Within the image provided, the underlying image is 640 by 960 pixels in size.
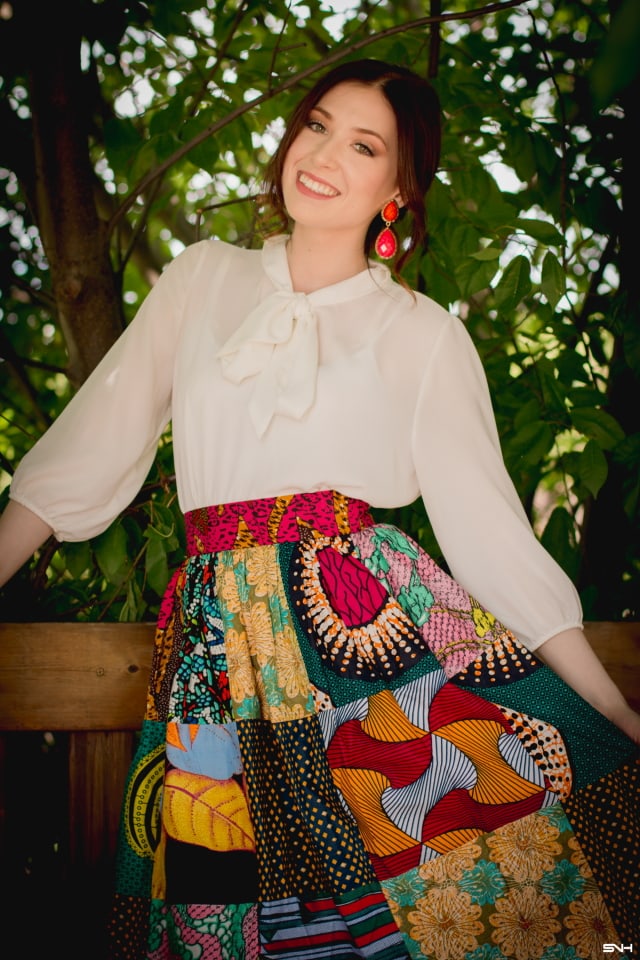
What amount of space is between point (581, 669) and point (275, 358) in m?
0.77

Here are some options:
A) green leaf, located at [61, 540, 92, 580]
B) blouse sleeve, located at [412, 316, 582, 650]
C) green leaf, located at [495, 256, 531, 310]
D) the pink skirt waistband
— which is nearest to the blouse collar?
the pink skirt waistband

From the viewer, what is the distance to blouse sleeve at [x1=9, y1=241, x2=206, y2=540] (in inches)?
60.6

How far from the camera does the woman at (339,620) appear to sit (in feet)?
4.53

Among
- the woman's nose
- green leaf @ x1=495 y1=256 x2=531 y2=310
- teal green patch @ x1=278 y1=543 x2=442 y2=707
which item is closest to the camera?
teal green patch @ x1=278 y1=543 x2=442 y2=707

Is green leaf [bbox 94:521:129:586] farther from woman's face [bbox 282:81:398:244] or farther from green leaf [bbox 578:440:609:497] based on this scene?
green leaf [bbox 578:440:609:497]

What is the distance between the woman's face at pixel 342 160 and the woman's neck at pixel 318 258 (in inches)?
1.1

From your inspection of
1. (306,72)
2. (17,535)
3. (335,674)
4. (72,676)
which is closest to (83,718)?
(72,676)

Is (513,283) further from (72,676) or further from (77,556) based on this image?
(72,676)

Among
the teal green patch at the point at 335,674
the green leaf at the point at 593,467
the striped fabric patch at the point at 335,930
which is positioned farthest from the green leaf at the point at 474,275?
the striped fabric patch at the point at 335,930

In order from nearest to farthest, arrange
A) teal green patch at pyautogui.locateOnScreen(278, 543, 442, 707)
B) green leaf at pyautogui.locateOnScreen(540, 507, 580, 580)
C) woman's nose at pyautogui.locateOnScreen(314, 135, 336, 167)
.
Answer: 1. teal green patch at pyautogui.locateOnScreen(278, 543, 442, 707)
2. woman's nose at pyautogui.locateOnScreen(314, 135, 336, 167)
3. green leaf at pyautogui.locateOnScreen(540, 507, 580, 580)

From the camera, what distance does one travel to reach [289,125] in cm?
172

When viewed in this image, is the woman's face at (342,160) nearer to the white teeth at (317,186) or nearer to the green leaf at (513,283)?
the white teeth at (317,186)

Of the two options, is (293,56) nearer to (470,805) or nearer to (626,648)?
(626,648)

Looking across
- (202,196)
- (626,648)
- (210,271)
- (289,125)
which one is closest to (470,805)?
(626,648)
